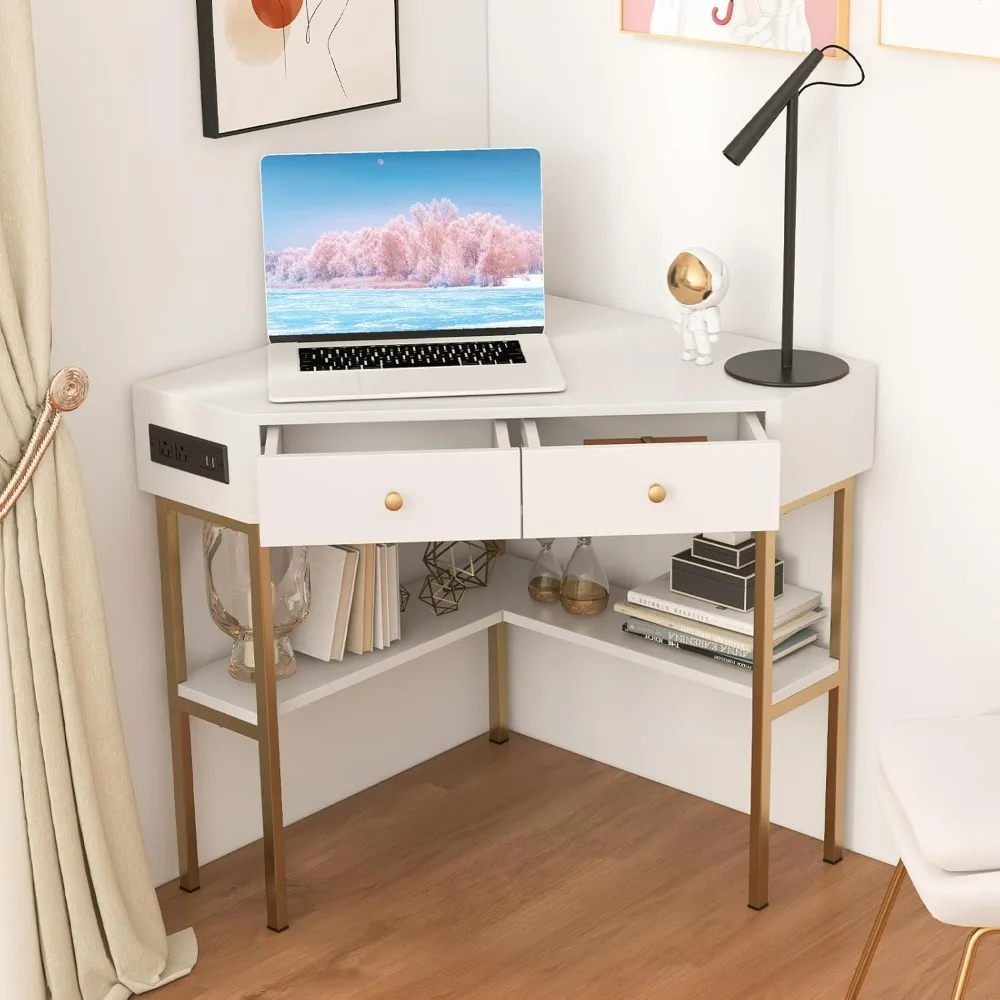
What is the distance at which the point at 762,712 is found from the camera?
238cm

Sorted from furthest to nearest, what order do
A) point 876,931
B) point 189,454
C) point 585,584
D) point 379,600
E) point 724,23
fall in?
point 585,584 → point 379,600 → point 724,23 → point 189,454 → point 876,931

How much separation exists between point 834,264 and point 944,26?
1.29 ft

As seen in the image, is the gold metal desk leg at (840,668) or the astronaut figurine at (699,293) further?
the gold metal desk leg at (840,668)

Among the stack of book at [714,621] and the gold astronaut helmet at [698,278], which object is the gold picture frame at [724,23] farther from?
the stack of book at [714,621]

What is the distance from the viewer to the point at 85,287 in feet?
7.56

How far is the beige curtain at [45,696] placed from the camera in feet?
6.70

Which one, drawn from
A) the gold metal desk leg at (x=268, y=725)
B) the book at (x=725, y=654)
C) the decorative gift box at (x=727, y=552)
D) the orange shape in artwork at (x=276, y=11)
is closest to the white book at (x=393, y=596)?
the gold metal desk leg at (x=268, y=725)

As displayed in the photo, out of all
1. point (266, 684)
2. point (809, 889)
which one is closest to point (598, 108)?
point (266, 684)

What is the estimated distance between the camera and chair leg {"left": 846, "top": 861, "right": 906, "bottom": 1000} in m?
2.02

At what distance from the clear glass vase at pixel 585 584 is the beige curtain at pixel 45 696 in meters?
0.79

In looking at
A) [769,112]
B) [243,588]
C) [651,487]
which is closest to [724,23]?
[769,112]

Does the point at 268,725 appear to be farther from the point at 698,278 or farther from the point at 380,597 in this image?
the point at 698,278

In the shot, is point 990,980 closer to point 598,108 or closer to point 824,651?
point 824,651

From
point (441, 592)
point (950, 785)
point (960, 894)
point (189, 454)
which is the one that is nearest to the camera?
point (960, 894)
